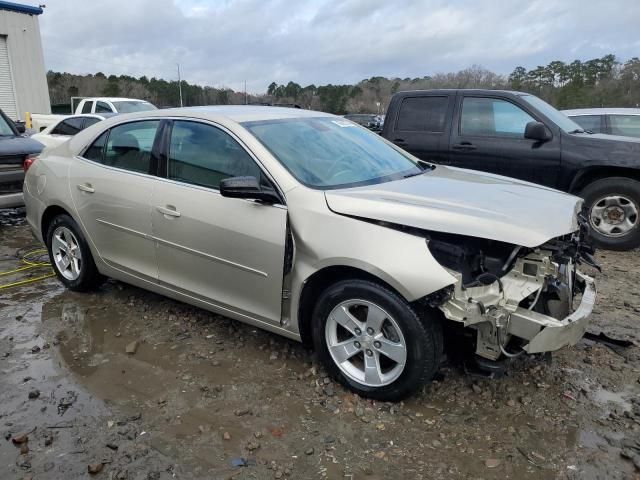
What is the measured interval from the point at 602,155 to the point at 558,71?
4424 cm

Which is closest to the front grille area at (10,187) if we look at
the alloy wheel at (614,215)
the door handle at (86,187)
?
the door handle at (86,187)

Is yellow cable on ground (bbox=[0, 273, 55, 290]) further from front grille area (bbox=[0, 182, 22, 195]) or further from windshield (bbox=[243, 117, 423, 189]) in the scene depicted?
windshield (bbox=[243, 117, 423, 189])

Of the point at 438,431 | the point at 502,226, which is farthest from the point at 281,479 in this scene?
the point at 502,226

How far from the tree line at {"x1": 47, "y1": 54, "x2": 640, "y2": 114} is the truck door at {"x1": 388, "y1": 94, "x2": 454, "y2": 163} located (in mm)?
12397

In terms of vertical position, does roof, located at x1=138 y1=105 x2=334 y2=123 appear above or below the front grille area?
above

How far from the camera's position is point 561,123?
6355 mm

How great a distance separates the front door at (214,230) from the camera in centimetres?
325

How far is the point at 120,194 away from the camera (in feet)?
13.3

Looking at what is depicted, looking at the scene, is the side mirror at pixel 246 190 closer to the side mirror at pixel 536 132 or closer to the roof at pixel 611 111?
the side mirror at pixel 536 132

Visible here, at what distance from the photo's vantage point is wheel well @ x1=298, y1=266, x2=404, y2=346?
9.76 feet

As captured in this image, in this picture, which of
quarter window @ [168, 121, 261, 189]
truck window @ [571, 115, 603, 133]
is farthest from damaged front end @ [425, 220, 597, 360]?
truck window @ [571, 115, 603, 133]

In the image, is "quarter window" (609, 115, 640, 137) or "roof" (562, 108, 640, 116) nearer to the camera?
Result: "quarter window" (609, 115, 640, 137)

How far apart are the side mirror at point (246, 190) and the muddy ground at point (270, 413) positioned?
117 centimetres

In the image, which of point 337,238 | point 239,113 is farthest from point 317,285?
point 239,113
